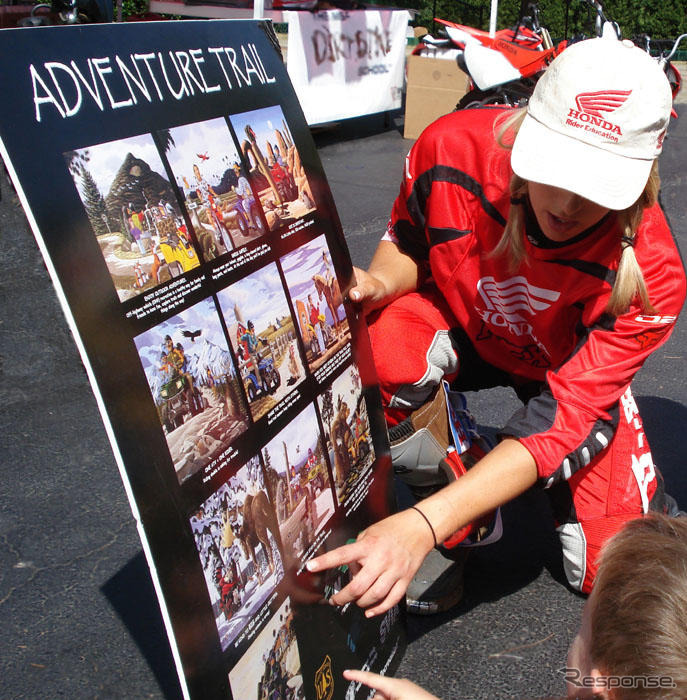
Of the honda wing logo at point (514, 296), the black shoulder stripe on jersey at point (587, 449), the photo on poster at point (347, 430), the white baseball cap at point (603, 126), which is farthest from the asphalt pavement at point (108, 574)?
the white baseball cap at point (603, 126)

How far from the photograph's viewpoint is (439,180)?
2102mm

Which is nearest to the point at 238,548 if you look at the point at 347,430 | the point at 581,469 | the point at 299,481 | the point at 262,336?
the point at 299,481

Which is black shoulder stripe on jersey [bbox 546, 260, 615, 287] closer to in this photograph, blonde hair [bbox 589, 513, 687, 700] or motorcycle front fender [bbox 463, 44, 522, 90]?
blonde hair [bbox 589, 513, 687, 700]

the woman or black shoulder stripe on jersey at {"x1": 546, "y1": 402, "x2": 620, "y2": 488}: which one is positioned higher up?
the woman

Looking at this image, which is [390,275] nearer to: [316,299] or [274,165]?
[316,299]

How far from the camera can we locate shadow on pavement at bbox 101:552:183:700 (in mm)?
1976

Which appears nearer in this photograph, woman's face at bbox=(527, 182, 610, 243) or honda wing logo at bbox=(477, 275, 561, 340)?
woman's face at bbox=(527, 182, 610, 243)

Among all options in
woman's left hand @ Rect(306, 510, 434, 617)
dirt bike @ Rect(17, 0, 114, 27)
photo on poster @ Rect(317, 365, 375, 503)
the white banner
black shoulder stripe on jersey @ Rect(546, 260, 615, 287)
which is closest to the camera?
woman's left hand @ Rect(306, 510, 434, 617)

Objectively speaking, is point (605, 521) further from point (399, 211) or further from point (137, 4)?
point (137, 4)

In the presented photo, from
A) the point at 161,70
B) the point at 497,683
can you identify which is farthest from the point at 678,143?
the point at 161,70

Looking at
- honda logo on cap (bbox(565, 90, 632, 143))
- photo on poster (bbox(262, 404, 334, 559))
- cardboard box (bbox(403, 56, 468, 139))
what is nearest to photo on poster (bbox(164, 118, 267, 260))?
photo on poster (bbox(262, 404, 334, 559))

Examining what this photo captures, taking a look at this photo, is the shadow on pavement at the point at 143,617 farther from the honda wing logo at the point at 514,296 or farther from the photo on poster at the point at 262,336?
the honda wing logo at the point at 514,296

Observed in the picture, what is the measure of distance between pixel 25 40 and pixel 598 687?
1108mm

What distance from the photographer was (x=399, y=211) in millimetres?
2275
